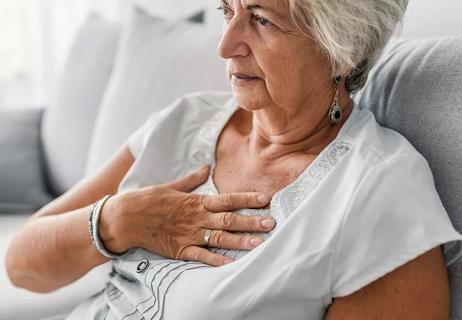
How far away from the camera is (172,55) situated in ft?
5.63

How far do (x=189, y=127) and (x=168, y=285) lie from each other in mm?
402

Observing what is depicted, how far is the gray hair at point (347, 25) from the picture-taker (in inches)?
39.1

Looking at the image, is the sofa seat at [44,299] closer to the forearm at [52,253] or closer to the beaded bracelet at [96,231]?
the forearm at [52,253]

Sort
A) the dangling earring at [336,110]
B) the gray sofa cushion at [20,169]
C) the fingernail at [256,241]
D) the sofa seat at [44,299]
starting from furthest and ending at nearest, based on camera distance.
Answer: the gray sofa cushion at [20,169], the sofa seat at [44,299], the dangling earring at [336,110], the fingernail at [256,241]

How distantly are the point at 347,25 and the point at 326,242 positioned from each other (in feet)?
1.18

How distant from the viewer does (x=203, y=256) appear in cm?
104

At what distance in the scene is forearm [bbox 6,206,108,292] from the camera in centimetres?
123

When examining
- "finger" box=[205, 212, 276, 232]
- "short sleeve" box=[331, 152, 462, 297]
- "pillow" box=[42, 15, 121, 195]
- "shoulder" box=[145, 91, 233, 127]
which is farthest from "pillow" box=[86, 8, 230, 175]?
"short sleeve" box=[331, 152, 462, 297]

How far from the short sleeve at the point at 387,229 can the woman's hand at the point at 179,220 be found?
0.52ft

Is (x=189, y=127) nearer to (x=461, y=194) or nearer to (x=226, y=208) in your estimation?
(x=226, y=208)

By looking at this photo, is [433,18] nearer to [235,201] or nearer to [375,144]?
[375,144]

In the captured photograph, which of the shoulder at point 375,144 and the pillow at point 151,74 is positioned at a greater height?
the shoulder at point 375,144

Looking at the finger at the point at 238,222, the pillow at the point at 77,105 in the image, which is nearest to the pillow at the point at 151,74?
the pillow at the point at 77,105

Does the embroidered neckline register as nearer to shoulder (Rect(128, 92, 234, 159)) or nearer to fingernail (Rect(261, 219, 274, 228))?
fingernail (Rect(261, 219, 274, 228))
